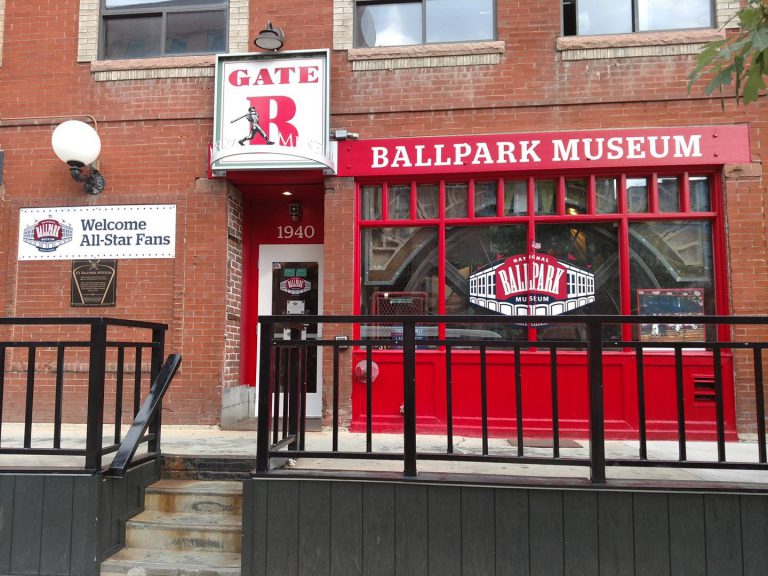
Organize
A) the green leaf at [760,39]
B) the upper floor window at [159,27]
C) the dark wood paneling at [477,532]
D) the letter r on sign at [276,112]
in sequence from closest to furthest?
1. the green leaf at [760,39]
2. the dark wood paneling at [477,532]
3. the letter r on sign at [276,112]
4. the upper floor window at [159,27]

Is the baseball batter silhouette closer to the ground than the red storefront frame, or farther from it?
farther from it

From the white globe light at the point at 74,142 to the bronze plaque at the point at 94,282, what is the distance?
3.87 ft

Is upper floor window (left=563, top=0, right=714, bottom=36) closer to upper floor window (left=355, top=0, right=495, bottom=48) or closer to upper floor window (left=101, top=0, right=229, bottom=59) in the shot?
upper floor window (left=355, top=0, right=495, bottom=48)

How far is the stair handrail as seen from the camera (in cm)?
410

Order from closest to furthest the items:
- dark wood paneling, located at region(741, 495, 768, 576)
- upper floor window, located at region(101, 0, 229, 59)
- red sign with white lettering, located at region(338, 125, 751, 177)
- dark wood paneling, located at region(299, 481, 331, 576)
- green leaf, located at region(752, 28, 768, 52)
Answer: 1. green leaf, located at region(752, 28, 768, 52)
2. dark wood paneling, located at region(741, 495, 768, 576)
3. dark wood paneling, located at region(299, 481, 331, 576)
4. red sign with white lettering, located at region(338, 125, 751, 177)
5. upper floor window, located at region(101, 0, 229, 59)

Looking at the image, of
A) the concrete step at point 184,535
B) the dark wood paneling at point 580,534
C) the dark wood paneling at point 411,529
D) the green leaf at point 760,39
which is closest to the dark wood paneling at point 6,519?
the concrete step at point 184,535

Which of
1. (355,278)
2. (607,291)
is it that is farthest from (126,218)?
(607,291)

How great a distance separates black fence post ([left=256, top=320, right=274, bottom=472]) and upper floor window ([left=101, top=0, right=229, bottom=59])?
15.7 ft

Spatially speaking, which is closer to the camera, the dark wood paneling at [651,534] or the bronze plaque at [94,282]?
the dark wood paneling at [651,534]

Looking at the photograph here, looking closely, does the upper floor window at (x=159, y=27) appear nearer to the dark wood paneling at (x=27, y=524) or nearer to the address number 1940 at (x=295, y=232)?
the address number 1940 at (x=295, y=232)

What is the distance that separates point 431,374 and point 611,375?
1.89m

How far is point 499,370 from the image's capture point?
6488 millimetres

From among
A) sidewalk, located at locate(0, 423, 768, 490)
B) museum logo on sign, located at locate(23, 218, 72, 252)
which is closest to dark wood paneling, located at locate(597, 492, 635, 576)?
sidewalk, located at locate(0, 423, 768, 490)

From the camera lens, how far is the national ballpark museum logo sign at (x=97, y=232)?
6953 millimetres
